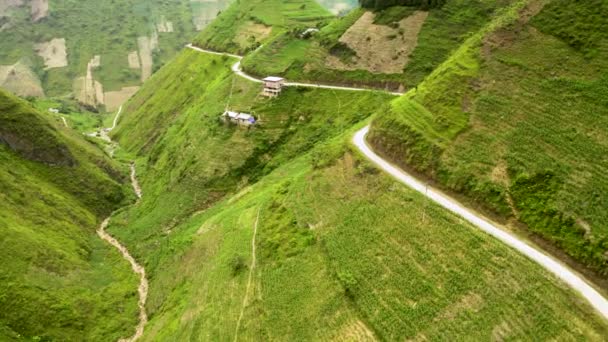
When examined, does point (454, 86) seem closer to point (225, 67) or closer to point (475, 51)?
point (475, 51)

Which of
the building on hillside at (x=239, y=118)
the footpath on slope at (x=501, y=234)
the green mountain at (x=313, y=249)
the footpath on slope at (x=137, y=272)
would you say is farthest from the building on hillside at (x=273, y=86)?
the footpath on slope at (x=501, y=234)

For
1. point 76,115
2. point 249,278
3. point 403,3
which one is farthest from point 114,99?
point 249,278

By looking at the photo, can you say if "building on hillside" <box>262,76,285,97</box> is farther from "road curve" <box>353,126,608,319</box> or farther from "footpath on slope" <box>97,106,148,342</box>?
"road curve" <box>353,126,608,319</box>

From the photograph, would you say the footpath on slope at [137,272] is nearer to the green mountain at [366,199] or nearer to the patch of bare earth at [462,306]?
→ the green mountain at [366,199]

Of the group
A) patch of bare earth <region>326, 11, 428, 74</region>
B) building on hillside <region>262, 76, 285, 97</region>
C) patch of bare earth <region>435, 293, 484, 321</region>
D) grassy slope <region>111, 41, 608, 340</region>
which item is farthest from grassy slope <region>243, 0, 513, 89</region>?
patch of bare earth <region>435, 293, 484, 321</region>

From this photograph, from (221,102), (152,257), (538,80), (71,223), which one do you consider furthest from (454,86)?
(71,223)
